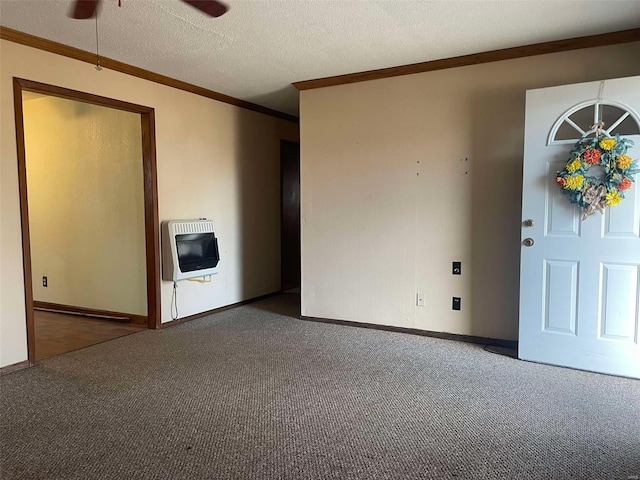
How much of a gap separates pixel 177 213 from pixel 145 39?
1.74m

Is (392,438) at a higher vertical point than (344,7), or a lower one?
lower

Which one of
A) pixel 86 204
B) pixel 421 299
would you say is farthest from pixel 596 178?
pixel 86 204

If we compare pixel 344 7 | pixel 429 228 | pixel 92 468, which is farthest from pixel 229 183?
pixel 92 468

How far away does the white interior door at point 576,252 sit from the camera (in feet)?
9.70

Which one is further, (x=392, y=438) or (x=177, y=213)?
(x=177, y=213)

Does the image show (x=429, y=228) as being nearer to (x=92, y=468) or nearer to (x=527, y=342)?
(x=527, y=342)

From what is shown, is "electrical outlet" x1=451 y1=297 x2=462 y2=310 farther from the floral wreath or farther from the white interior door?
the floral wreath

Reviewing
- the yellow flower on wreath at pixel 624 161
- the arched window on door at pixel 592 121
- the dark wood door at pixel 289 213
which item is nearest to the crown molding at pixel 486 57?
the arched window on door at pixel 592 121

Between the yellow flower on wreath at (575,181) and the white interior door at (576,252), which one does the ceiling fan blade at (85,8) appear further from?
the yellow flower on wreath at (575,181)

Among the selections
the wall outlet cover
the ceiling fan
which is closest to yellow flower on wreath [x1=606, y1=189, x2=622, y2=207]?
the wall outlet cover

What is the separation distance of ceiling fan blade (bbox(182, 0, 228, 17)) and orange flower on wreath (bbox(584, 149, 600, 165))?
249 centimetres

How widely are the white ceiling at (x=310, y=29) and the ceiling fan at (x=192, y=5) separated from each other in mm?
783

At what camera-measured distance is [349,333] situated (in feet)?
13.5

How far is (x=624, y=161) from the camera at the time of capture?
2840 mm
